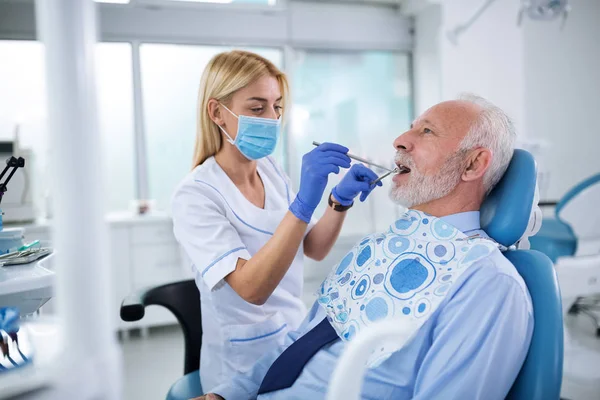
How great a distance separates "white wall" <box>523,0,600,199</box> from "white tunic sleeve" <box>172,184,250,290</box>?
3695 millimetres

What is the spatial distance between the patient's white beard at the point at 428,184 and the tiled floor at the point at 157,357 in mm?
1532

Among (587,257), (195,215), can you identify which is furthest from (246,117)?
(587,257)

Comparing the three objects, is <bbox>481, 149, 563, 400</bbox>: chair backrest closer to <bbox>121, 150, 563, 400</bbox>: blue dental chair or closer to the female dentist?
<bbox>121, 150, 563, 400</bbox>: blue dental chair

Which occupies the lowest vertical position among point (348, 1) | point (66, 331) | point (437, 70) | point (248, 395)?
point (248, 395)

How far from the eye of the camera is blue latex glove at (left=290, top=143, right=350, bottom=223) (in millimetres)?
1120

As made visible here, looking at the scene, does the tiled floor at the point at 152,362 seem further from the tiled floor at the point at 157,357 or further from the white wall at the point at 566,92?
the white wall at the point at 566,92

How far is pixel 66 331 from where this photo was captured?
13.2 inches

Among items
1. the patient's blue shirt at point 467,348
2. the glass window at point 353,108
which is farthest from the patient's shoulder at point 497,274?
the glass window at point 353,108

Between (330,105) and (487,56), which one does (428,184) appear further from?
(487,56)

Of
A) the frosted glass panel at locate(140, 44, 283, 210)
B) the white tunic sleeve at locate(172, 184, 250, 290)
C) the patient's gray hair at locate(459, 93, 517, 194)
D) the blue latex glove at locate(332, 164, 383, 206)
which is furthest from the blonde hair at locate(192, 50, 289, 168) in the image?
the frosted glass panel at locate(140, 44, 283, 210)

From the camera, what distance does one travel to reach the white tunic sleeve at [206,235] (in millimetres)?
1161

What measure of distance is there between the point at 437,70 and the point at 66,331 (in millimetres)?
3964

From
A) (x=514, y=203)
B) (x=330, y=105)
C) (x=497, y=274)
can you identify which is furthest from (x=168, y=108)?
(x=497, y=274)

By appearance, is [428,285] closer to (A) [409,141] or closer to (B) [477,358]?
(B) [477,358]
